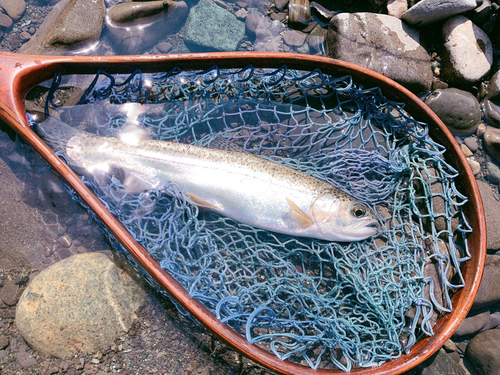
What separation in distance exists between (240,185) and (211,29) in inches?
115

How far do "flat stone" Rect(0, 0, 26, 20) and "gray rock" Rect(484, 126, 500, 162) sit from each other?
698 cm

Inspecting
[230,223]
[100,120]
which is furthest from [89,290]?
[100,120]

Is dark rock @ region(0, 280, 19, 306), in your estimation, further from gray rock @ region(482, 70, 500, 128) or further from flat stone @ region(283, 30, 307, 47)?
gray rock @ region(482, 70, 500, 128)

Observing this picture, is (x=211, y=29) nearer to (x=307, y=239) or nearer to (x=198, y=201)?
(x=198, y=201)

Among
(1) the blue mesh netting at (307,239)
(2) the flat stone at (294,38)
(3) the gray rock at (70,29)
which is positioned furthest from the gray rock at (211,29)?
(1) the blue mesh netting at (307,239)

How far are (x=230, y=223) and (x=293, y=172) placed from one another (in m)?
0.88

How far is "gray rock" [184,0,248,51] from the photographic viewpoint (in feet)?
15.3

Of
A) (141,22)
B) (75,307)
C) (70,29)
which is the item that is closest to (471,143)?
(141,22)

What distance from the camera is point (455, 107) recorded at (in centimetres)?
411

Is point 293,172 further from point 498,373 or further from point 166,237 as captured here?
point 498,373

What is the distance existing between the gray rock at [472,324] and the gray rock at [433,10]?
392cm

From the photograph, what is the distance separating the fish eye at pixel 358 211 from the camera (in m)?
3.02

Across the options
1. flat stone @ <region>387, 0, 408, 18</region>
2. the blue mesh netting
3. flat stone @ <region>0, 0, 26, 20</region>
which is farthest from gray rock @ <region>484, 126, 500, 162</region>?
flat stone @ <region>0, 0, 26, 20</region>

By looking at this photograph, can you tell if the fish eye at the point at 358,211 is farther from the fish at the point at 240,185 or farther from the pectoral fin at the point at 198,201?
the pectoral fin at the point at 198,201
